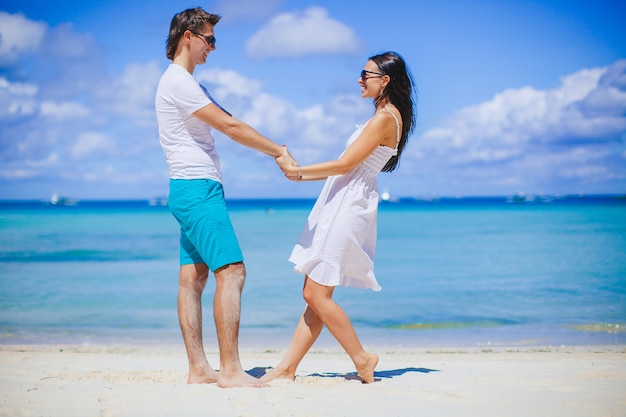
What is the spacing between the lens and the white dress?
4.18 metres

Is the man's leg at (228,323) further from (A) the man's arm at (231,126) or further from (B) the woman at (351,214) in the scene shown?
(A) the man's arm at (231,126)

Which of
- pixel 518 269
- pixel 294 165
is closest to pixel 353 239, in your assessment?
pixel 294 165

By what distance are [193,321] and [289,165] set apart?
1.22m

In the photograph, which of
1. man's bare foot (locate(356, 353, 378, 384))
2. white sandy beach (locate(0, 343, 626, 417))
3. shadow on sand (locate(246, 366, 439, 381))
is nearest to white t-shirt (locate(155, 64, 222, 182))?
white sandy beach (locate(0, 343, 626, 417))

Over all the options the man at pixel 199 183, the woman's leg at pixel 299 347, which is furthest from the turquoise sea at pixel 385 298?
the man at pixel 199 183

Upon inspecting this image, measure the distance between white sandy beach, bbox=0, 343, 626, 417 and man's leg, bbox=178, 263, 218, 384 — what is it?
0.55ft

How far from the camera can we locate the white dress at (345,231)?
418cm

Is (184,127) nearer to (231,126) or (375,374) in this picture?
(231,126)

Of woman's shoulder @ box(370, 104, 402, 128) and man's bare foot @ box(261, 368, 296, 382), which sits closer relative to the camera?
woman's shoulder @ box(370, 104, 402, 128)

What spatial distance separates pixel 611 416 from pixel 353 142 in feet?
7.22

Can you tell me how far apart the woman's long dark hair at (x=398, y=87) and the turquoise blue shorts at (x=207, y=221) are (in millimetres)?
1320

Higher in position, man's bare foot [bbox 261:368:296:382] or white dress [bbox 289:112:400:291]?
white dress [bbox 289:112:400:291]

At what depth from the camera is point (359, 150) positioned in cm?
416

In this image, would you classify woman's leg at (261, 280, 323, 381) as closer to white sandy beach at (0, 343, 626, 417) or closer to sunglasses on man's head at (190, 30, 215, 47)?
white sandy beach at (0, 343, 626, 417)
